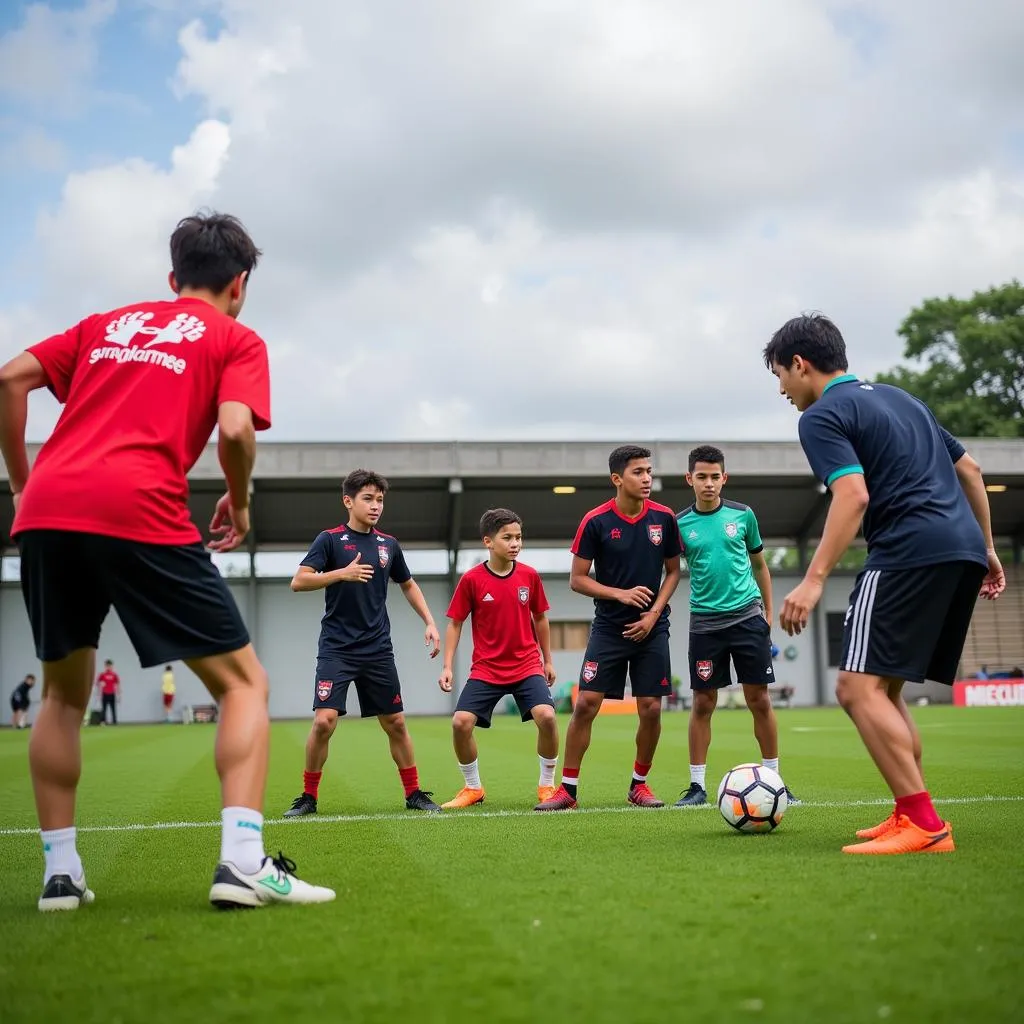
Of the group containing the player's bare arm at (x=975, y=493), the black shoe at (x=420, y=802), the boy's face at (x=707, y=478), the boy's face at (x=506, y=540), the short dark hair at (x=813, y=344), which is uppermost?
the short dark hair at (x=813, y=344)

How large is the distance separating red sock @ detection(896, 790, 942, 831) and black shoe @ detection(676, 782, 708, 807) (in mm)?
2564

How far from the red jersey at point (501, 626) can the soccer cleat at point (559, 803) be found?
1305 mm

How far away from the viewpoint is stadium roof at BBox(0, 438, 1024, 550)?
32.6m

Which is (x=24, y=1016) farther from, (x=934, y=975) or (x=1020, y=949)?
(x=1020, y=949)

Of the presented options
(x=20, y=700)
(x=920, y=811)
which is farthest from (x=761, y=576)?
(x=20, y=700)

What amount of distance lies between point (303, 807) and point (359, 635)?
4.10 feet

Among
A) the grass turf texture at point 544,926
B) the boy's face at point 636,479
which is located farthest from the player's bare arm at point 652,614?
the grass turf texture at point 544,926

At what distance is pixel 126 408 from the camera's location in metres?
3.72

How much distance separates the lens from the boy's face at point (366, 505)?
8.00 meters

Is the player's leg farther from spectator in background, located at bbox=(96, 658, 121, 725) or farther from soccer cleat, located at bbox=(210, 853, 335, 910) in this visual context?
spectator in background, located at bbox=(96, 658, 121, 725)

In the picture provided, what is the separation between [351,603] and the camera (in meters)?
8.08

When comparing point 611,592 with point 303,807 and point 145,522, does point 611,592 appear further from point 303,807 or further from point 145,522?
point 145,522

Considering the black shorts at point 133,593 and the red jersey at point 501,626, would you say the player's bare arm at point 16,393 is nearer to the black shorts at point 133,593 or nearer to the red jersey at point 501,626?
the black shorts at point 133,593

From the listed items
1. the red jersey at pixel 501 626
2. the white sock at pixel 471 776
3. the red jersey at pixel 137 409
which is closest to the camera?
the red jersey at pixel 137 409
